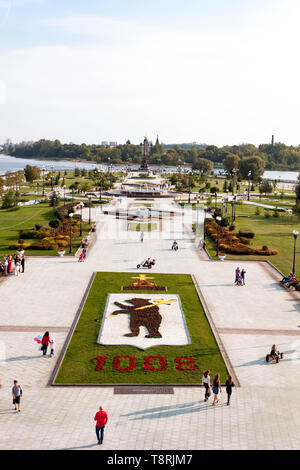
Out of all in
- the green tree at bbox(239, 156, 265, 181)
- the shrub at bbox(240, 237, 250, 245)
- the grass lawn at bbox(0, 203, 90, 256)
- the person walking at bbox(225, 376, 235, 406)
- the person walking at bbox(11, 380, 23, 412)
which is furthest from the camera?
the green tree at bbox(239, 156, 265, 181)

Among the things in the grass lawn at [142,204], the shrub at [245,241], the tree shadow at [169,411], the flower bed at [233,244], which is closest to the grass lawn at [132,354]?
the tree shadow at [169,411]

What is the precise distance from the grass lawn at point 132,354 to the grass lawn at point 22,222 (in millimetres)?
13200

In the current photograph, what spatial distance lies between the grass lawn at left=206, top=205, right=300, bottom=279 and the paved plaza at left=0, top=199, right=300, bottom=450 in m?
4.52

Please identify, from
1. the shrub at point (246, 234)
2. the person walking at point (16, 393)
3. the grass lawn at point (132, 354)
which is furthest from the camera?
the shrub at point (246, 234)

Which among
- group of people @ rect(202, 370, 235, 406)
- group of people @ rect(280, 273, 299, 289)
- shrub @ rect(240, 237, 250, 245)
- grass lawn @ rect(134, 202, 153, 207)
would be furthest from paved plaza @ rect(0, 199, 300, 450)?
grass lawn @ rect(134, 202, 153, 207)

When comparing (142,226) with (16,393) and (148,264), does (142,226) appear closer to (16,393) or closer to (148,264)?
(148,264)

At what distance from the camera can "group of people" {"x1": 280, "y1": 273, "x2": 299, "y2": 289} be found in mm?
25047

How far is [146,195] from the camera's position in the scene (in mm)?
71125

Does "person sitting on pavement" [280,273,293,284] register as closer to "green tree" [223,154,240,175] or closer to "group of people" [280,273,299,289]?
"group of people" [280,273,299,289]

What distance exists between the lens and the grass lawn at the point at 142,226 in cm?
4297

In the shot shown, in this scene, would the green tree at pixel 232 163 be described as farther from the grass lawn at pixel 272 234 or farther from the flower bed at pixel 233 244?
the flower bed at pixel 233 244

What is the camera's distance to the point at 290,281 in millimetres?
25297

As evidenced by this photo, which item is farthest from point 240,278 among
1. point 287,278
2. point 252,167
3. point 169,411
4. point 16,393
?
point 252,167
